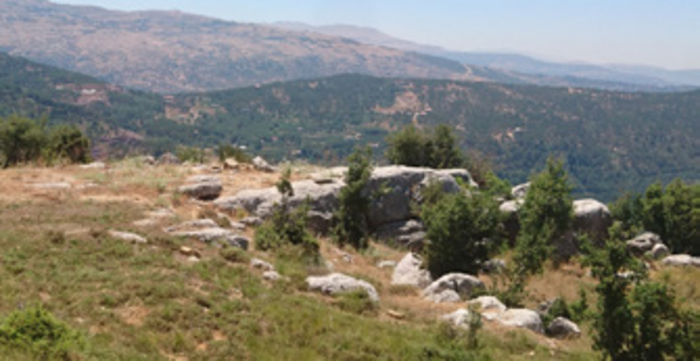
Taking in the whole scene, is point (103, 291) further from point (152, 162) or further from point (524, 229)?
point (152, 162)

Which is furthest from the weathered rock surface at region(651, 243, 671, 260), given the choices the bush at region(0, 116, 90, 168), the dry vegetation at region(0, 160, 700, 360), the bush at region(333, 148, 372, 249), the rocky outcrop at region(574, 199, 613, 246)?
the bush at region(0, 116, 90, 168)

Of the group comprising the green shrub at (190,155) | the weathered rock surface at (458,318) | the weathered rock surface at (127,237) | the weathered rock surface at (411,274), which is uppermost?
the weathered rock surface at (127,237)

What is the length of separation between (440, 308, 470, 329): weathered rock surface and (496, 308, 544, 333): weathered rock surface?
1.18 meters

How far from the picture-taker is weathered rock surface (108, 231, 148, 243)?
1334 cm

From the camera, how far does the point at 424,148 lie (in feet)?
103

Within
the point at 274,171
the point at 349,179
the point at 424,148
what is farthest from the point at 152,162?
the point at 424,148

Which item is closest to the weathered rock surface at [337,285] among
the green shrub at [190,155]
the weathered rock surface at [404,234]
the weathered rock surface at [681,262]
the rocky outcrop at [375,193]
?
the rocky outcrop at [375,193]

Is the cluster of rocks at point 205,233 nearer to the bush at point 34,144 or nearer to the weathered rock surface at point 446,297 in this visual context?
the weathered rock surface at point 446,297

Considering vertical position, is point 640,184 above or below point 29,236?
below

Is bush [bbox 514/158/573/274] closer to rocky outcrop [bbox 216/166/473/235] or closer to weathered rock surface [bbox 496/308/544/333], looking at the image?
rocky outcrop [bbox 216/166/473/235]

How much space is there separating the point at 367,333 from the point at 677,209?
25.8m

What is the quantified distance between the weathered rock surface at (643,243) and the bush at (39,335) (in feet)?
86.8

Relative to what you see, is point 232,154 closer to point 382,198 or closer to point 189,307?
point 382,198

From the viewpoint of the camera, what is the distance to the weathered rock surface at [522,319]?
12.7 meters
